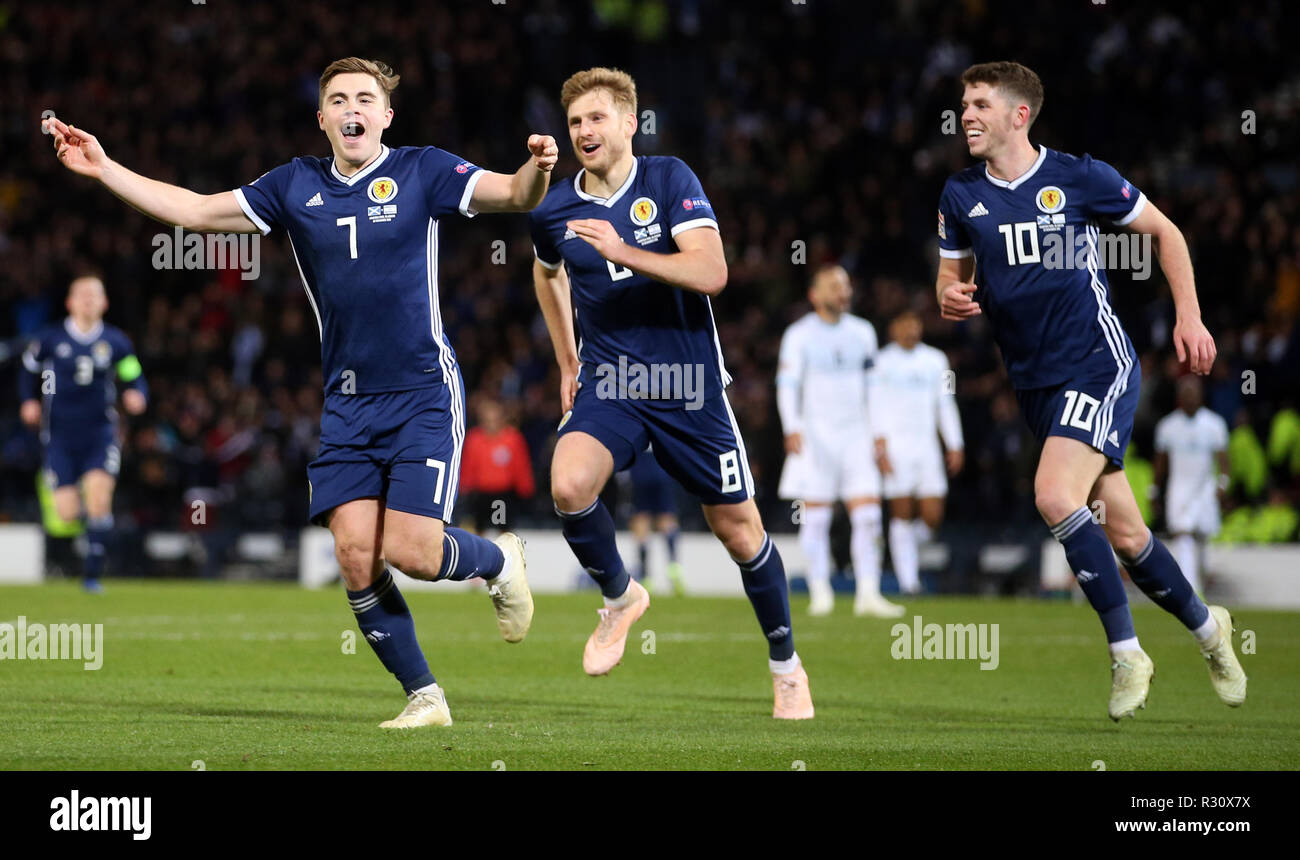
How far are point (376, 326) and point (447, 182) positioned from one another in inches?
25.1

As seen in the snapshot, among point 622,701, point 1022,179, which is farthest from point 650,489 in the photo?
point 1022,179

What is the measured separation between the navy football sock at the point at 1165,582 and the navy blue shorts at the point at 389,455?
2.93 meters

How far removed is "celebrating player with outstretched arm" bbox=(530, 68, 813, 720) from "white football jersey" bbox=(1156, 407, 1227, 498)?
964 cm

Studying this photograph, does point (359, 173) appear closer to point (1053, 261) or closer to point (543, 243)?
point (543, 243)

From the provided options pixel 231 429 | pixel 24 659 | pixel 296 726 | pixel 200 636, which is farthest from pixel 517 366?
pixel 296 726

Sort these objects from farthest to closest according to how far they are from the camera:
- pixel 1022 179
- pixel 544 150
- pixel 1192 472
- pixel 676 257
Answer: pixel 1192 472, pixel 1022 179, pixel 676 257, pixel 544 150

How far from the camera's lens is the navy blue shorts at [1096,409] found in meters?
7.10

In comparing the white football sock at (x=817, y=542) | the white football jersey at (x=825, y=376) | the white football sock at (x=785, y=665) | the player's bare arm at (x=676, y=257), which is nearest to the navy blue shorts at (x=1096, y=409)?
the white football sock at (x=785, y=665)

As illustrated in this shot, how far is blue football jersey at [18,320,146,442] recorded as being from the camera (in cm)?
1551

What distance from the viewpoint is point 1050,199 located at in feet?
23.7

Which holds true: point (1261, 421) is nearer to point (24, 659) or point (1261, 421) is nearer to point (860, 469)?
point (860, 469)

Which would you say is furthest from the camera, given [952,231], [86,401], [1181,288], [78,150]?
[86,401]

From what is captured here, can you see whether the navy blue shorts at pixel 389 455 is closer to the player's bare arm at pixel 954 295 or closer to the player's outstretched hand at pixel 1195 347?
the player's bare arm at pixel 954 295

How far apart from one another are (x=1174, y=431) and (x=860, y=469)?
3.60 meters
